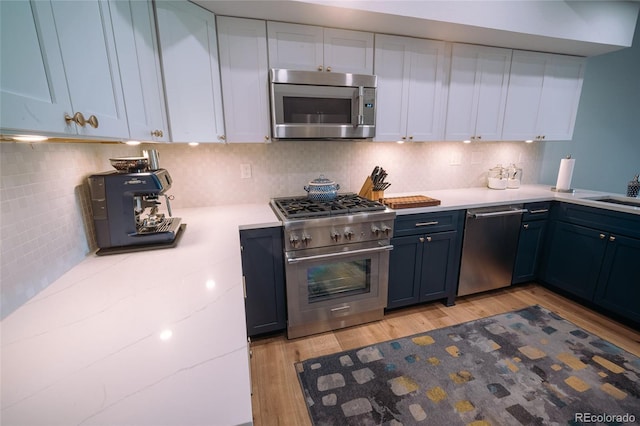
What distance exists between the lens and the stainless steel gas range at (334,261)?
1868 millimetres

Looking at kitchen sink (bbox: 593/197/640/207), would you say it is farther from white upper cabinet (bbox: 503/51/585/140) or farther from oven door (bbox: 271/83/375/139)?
oven door (bbox: 271/83/375/139)

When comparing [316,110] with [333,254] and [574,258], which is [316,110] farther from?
[574,258]

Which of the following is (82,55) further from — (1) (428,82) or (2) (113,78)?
(1) (428,82)

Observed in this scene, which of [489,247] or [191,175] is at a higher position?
[191,175]

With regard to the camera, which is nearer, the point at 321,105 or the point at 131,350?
the point at 131,350

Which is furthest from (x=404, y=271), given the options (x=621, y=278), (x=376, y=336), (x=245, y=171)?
(x=621, y=278)

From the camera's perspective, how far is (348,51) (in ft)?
6.61

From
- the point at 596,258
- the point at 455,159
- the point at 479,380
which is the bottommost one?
the point at 479,380

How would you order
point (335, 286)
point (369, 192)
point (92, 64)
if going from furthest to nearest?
point (369, 192) < point (335, 286) < point (92, 64)

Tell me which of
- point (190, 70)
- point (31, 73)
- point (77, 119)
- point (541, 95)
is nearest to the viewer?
point (31, 73)

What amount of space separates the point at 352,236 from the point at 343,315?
2.14 ft

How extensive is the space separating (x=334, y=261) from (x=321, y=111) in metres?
1.11

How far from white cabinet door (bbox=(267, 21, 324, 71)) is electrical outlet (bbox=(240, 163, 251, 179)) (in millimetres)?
791

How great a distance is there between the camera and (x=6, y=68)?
1.89ft
